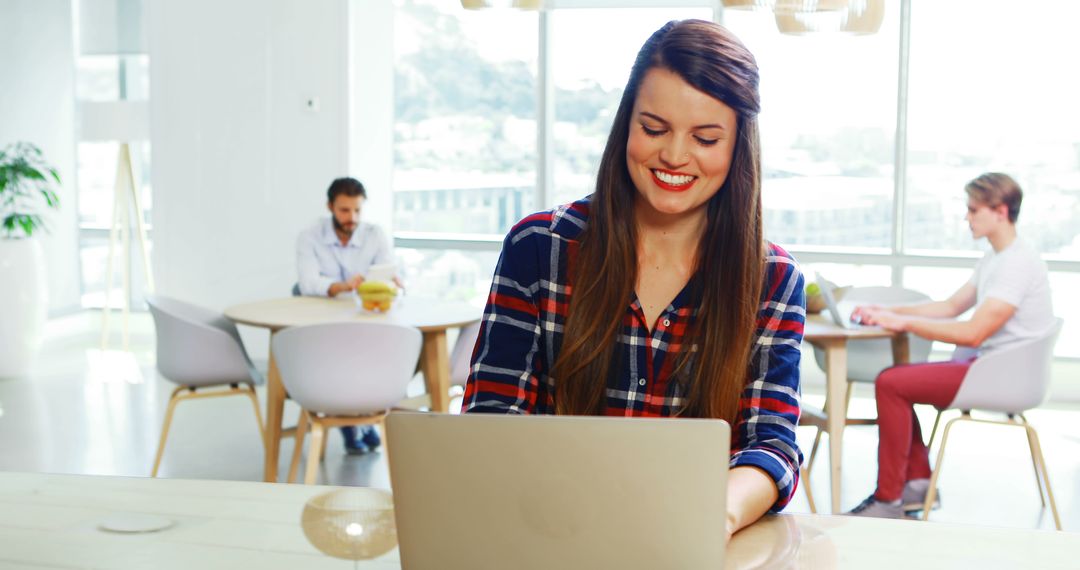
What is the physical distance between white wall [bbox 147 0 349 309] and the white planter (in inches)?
30.5

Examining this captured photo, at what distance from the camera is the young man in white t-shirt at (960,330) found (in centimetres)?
416

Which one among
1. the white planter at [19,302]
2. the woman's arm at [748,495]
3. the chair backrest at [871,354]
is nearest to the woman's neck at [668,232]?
the woman's arm at [748,495]

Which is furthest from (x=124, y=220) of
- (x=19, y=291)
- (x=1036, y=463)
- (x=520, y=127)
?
(x=1036, y=463)

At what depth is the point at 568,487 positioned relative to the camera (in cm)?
108

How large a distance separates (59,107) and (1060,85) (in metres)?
6.89

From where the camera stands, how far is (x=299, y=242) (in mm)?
5434

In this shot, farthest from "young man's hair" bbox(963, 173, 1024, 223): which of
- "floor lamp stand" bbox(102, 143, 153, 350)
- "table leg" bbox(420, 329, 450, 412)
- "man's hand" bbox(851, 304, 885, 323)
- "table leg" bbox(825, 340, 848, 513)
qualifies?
"floor lamp stand" bbox(102, 143, 153, 350)

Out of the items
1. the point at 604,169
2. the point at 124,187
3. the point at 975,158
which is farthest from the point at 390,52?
the point at 604,169

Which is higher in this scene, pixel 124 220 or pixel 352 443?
pixel 124 220

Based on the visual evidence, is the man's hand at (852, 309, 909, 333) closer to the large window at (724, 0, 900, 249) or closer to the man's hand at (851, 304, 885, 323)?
the man's hand at (851, 304, 885, 323)

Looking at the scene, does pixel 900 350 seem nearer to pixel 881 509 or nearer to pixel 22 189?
pixel 881 509

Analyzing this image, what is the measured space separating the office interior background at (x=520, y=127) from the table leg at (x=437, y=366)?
281 centimetres

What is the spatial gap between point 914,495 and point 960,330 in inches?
26.3

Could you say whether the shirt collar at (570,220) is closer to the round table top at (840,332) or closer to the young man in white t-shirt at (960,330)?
the round table top at (840,332)
